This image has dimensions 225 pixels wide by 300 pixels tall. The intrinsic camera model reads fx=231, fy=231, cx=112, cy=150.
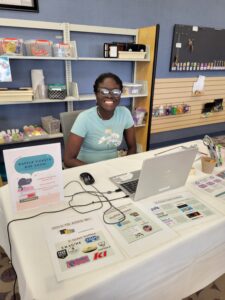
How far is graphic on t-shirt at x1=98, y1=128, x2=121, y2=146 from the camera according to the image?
1688 mm

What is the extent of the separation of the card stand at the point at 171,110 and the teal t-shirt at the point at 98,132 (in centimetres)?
167

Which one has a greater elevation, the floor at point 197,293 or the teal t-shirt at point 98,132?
the teal t-shirt at point 98,132

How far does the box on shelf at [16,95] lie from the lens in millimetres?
2145

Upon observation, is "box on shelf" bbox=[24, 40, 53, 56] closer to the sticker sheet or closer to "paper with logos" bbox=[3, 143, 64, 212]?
"paper with logos" bbox=[3, 143, 64, 212]

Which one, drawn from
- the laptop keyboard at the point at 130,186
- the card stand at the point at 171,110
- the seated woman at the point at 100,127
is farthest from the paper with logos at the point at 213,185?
the card stand at the point at 171,110

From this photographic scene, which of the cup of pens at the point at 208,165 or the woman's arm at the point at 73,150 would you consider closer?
the cup of pens at the point at 208,165

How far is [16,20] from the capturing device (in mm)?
2150

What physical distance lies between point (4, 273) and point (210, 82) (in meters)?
3.71

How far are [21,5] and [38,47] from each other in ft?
1.44

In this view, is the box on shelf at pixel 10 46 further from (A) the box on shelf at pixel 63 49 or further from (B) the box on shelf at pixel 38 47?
(A) the box on shelf at pixel 63 49

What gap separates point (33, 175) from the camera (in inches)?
36.8

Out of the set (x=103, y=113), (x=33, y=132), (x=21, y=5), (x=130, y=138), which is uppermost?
(x=21, y=5)

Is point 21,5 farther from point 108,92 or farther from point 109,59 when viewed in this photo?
point 108,92

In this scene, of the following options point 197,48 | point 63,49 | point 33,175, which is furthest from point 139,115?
point 33,175
